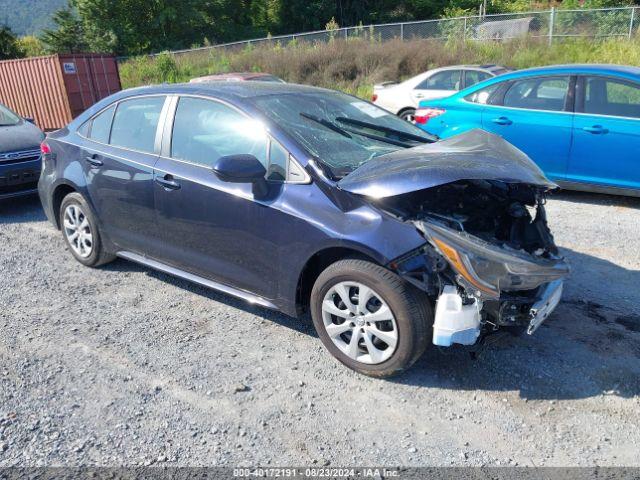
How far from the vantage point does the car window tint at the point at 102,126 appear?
4.69 metres

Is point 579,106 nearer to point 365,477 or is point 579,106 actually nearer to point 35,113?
point 365,477

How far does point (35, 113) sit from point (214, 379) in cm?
1356

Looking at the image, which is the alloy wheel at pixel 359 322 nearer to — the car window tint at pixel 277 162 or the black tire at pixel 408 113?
the car window tint at pixel 277 162

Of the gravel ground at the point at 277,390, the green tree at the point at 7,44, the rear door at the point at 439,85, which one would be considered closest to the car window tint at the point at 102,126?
the gravel ground at the point at 277,390

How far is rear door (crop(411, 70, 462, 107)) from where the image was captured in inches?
439

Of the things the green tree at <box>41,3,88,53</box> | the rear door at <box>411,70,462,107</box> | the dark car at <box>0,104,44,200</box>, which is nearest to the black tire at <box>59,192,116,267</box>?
the dark car at <box>0,104,44,200</box>

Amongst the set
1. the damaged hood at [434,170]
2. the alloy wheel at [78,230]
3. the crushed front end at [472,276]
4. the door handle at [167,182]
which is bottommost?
the alloy wheel at [78,230]

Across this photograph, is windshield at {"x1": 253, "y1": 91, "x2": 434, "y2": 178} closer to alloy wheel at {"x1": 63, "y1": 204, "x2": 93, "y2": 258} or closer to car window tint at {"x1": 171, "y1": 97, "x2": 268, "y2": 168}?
car window tint at {"x1": 171, "y1": 97, "x2": 268, "y2": 168}

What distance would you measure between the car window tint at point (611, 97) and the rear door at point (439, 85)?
5.08m

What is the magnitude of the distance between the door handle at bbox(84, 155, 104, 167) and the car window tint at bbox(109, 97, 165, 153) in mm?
193

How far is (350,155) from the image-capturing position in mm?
3682

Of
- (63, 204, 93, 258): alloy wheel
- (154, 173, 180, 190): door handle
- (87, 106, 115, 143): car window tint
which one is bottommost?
(63, 204, 93, 258): alloy wheel

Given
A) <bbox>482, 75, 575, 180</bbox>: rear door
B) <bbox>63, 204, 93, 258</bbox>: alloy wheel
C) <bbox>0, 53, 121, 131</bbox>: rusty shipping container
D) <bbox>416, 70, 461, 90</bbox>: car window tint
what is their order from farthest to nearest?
→ <bbox>0, 53, 121, 131</bbox>: rusty shipping container, <bbox>416, 70, 461, 90</bbox>: car window tint, <bbox>482, 75, 575, 180</bbox>: rear door, <bbox>63, 204, 93, 258</bbox>: alloy wheel

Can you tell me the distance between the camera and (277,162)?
11.6 ft
